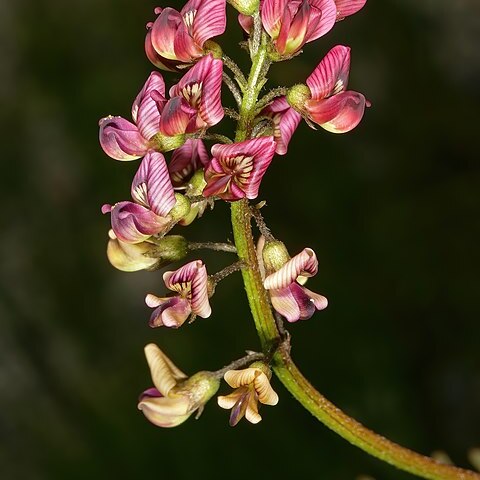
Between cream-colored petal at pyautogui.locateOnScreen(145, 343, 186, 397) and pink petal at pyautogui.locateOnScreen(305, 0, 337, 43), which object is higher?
A: pink petal at pyautogui.locateOnScreen(305, 0, 337, 43)

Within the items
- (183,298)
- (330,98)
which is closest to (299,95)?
(330,98)

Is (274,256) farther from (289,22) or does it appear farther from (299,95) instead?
(289,22)

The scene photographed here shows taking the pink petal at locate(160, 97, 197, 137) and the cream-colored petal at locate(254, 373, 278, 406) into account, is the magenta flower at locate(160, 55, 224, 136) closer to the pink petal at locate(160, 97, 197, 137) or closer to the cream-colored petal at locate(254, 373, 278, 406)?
the pink petal at locate(160, 97, 197, 137)

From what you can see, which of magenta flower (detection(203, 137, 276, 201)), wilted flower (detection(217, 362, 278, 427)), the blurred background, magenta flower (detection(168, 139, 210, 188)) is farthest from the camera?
the blurred background

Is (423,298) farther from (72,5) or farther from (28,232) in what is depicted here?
(72,5)

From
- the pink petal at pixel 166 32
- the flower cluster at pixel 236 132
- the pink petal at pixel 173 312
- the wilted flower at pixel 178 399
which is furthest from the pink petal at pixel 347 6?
the wilted flower at pixel 178 399

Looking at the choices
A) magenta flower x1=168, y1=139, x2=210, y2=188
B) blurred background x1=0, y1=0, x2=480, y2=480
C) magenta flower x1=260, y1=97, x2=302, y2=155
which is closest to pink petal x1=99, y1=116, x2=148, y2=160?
magenta flower x1=168, y1=139, x2=210, y2=188
